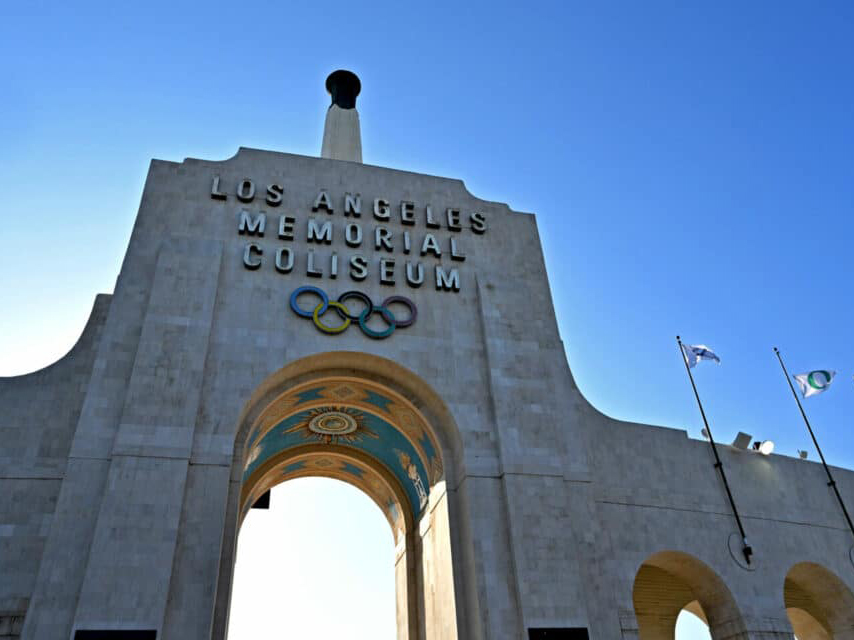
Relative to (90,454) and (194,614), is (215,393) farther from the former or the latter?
(194,614)

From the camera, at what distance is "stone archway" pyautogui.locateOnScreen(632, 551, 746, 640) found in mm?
21797

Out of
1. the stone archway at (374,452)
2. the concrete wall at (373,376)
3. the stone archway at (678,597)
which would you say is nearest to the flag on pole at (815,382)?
the concrete wall at (373,376)

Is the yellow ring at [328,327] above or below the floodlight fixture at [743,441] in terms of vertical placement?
above

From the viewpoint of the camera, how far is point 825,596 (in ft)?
82.3

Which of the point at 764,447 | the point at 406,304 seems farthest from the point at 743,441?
the point at 406,304

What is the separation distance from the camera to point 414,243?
2425cm

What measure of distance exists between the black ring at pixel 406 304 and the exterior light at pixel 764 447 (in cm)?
1389

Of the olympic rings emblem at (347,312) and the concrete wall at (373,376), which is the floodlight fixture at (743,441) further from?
the olympic rings emblem at (347,312)

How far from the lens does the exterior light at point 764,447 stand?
82.3 ft

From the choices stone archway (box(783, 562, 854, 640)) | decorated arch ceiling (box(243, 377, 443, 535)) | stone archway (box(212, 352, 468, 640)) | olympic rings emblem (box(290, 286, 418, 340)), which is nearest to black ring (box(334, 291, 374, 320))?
olympic rings emblem (box(290, 286, 418, 340))

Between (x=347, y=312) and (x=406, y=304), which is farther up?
(x=406, y=304)

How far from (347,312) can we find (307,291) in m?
1.47

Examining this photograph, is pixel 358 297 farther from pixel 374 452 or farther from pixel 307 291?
pixel 374 452

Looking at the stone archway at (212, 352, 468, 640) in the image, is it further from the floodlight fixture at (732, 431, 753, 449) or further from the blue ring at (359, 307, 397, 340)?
the floodlight fixture at (732, 431, 753, 449)
